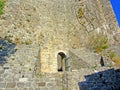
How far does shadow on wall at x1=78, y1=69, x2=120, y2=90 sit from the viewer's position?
962cm

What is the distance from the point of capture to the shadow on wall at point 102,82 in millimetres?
9625

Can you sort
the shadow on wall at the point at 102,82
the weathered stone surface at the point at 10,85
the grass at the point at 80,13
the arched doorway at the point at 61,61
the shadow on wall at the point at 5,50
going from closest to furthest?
the weathered stone surface at the point at 10,85
the shadow on wall at the point at 5,50
the shadow on wall at the point at 102,82
the arched doorway at the point at 61,61
the grass at the point at 80,13

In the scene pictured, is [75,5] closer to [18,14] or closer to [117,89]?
[18,14]

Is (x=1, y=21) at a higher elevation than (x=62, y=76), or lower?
higher

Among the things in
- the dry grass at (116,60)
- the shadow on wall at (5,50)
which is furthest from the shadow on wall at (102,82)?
the dry grass at (116,60)

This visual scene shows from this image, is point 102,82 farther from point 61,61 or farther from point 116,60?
point 61,61

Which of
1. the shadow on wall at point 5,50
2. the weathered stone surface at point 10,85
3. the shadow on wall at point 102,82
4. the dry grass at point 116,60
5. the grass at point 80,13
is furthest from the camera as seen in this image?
the grass at point 80,13

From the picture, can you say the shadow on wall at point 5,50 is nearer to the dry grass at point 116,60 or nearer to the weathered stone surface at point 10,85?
the weathered stone surface at point 10,85

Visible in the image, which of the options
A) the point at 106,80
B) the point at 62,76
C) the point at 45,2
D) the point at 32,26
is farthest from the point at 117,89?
the point at 45,2

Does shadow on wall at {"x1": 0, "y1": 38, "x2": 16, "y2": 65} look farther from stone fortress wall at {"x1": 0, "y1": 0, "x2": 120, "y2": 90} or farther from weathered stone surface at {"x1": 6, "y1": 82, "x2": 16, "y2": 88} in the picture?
stone fortress wall at {"x1": 0, "y1": 0, "x2": 120, "y2": 90}

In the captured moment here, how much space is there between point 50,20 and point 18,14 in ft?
8.25

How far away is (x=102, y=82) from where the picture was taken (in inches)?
383

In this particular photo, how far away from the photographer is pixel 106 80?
9.74m

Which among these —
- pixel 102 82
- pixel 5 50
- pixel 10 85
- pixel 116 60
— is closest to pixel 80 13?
pixel 116 60
